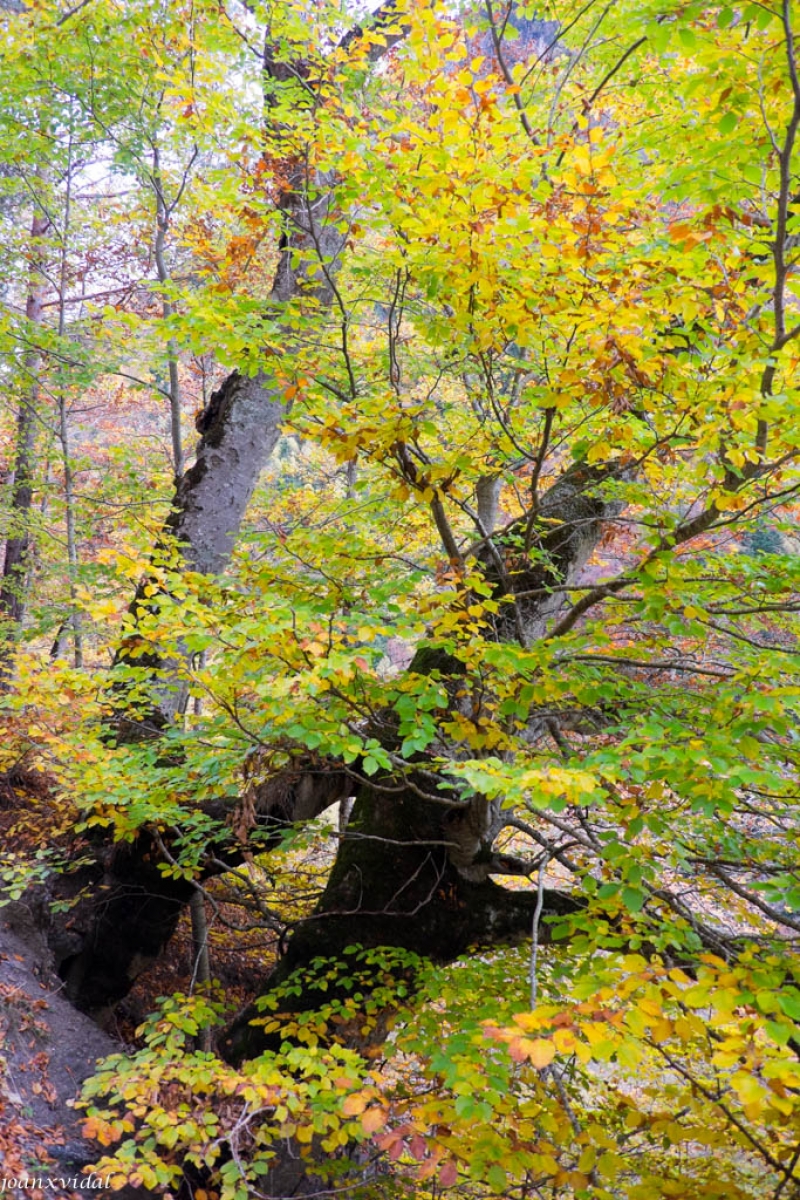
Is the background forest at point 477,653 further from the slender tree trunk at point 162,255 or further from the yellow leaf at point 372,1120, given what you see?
the slender tree trunk at point 162,255

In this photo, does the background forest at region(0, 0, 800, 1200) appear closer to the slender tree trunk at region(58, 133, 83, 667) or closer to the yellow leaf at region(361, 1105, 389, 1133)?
the yellow leaf at region(361, 1105, 389, 1133)

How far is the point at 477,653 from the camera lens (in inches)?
110

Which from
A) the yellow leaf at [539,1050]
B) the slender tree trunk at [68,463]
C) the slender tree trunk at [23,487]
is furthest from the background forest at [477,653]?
the slender tree trunk at [23,487]

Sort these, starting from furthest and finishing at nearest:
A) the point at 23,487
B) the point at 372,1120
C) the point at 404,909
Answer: the point at 23,487, the point at 404,909, the point at 372,1120

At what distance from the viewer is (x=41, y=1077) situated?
4082 millimetres

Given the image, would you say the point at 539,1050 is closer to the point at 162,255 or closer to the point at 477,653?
the point at 477,653

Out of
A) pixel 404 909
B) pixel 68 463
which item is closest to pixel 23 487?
pixel 68 463

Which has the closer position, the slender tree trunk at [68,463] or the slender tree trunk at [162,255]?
the slender tree trunk at [162,255]

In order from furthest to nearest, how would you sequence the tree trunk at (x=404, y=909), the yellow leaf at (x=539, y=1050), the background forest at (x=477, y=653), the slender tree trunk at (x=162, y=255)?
the slender tree trunk at (x=162, y=255), the tree trunk at (x=404, y=909), the background forest at (x=477, y=653), the yellow leaf at (x=539, y=1050)

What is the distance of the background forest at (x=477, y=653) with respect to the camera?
218 cm

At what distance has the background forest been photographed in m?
2.18

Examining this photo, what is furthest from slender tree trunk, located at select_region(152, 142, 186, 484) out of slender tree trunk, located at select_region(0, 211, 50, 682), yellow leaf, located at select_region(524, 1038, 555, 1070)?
yellow leaf, located at select_region(524, 1038, 555, 1070)

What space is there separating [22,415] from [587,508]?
8403mm

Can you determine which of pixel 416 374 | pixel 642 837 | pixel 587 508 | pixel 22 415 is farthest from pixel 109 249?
pixel 642 837
